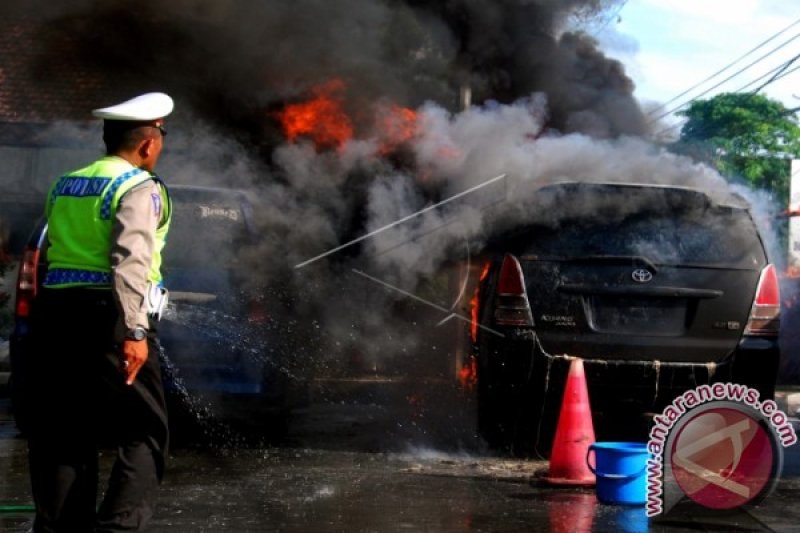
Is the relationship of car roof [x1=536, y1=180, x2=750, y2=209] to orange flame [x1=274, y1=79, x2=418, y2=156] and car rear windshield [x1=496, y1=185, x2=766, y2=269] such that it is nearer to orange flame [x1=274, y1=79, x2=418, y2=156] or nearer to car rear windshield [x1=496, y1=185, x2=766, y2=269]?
car rear windshield [x1=496, y1=185, x2=766, y2=269]

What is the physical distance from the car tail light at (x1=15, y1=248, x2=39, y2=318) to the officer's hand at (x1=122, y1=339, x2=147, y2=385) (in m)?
3.25

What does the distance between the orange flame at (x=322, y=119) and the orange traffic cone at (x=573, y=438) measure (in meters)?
3.89

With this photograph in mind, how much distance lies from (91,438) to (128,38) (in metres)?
8.43

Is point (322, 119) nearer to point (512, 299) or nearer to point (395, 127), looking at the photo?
point (395, 127)

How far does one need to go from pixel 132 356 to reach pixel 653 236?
3741 mm

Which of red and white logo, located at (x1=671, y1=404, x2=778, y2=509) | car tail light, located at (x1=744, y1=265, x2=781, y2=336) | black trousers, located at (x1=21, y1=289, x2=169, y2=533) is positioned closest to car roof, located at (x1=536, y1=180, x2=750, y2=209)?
car tail light, located at (x1=744, y1=265, x2=781, y2=336)

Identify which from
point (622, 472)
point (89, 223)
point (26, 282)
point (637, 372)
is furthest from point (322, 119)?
point (89, 223)

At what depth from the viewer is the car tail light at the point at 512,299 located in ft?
21.0

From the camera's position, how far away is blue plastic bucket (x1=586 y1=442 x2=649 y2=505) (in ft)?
17.1

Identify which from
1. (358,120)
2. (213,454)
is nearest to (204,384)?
(213,454)

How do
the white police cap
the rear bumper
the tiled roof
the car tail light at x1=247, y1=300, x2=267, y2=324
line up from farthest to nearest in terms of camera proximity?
1. the tiled roof
2. the car tail light at x1=247, y1=300, x2=267, y2=324
3. the rear bumper
4. the white police cap

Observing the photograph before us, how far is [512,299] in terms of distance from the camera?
6.44 m

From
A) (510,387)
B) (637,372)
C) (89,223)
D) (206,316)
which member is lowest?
(510,387)

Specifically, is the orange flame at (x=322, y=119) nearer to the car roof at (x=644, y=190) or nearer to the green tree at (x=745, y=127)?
the car roof at (x=644, y=190)
